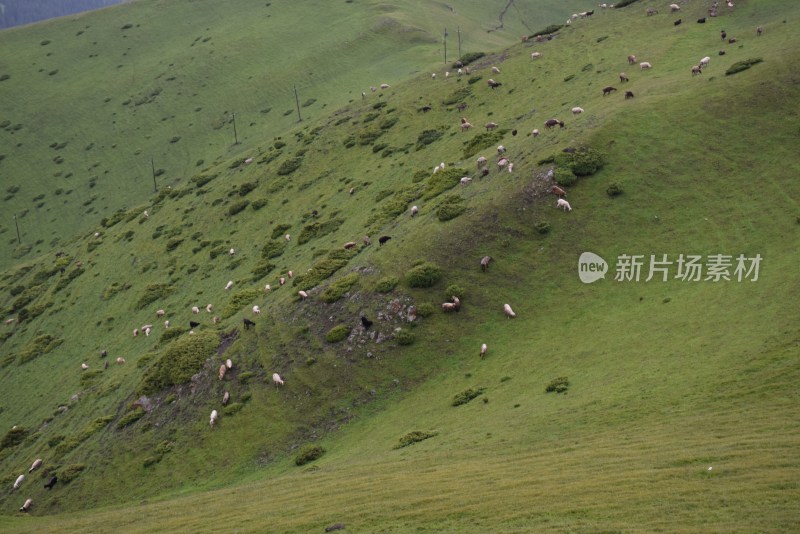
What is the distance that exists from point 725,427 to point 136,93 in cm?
16327

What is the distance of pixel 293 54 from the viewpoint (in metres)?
162

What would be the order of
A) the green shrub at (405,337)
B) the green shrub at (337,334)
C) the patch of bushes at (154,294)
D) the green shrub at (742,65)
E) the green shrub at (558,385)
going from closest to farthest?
1. the green shrub at (558,385)
2. the green shrub at (405,337)
3. the green shrub at (337,334)
4. the green shrub at (742,65)
5. the patch of bushes at (154,294)

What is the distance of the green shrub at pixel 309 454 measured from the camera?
4412 centimetres

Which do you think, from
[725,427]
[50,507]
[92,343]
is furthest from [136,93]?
[725,427]

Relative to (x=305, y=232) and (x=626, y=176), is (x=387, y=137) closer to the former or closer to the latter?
(x=305, y=232)

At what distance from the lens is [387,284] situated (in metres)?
54.1

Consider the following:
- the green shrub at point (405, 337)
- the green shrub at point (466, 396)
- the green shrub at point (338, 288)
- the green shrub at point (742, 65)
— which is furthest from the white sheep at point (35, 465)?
the green shrub at point (742, 65)

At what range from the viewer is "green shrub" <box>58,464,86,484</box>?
52.7m

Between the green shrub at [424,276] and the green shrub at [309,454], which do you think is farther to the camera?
the green shrub at [424,276]

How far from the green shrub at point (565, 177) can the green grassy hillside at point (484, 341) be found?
98cm

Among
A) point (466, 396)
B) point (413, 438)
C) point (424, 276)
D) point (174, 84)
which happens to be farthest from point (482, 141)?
point (174, 84)

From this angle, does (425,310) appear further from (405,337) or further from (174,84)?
(174,84)

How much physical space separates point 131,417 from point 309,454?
19923 millimetres

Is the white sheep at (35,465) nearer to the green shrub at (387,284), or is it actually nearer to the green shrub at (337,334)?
the green shrub at (337,334)
